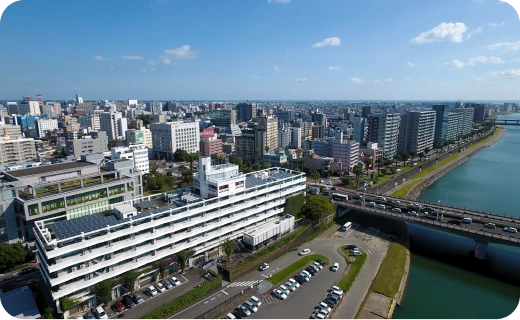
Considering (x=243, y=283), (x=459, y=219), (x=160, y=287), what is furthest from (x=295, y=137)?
(x=160, y=287)

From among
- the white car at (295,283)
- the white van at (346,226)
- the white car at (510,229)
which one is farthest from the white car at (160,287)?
the white car at (510,229)

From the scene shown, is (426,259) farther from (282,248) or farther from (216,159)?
(216,159)

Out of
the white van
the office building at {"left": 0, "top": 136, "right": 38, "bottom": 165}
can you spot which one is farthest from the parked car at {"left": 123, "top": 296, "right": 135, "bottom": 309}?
the office building at {"left": 0, "top": 136, "right": 38, "bottom": 165}

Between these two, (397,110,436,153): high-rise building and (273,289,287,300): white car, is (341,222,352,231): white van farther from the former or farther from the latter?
(397,110,436,153): high-rise building

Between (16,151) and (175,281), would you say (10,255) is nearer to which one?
(175,281)

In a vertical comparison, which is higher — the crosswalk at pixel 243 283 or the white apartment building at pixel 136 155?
the white apartment building at pixel 136 155

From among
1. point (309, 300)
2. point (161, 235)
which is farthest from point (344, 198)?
point (161, 235)

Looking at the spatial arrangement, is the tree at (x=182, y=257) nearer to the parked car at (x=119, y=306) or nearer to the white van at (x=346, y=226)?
the parked car at (x=119, y=306)
